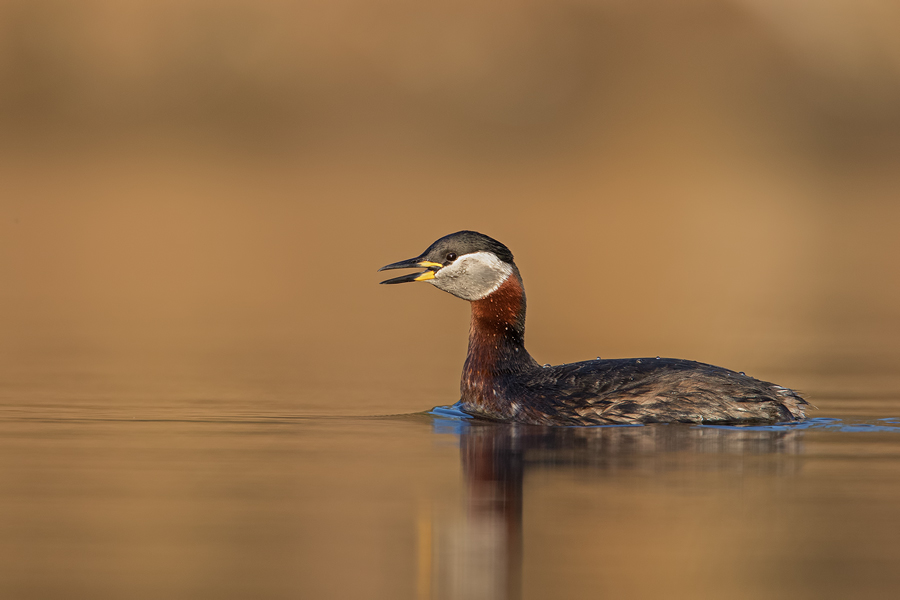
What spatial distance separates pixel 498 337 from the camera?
15.2 meters

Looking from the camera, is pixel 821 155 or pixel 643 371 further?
pixel 821 155

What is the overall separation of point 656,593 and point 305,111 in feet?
288

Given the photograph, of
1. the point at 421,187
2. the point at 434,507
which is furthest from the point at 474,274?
the point at 421,187

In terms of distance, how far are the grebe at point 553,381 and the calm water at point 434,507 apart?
252 mm

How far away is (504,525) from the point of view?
985cm

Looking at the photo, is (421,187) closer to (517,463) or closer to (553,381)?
(553,381)

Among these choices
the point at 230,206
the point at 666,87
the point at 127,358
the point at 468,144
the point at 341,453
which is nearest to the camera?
the point at 341,453

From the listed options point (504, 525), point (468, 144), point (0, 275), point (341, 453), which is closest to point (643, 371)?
point (341, 453)

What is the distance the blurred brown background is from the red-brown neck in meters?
0.86

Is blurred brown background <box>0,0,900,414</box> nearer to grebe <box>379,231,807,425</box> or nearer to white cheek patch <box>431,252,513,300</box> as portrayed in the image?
grebe <box>379,231,807,425</box>

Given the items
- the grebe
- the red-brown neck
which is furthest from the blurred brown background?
the grebe

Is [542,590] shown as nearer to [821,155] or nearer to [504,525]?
[504,525]

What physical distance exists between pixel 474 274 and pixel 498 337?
0.64 m

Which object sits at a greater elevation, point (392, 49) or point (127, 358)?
point (392, 49)
